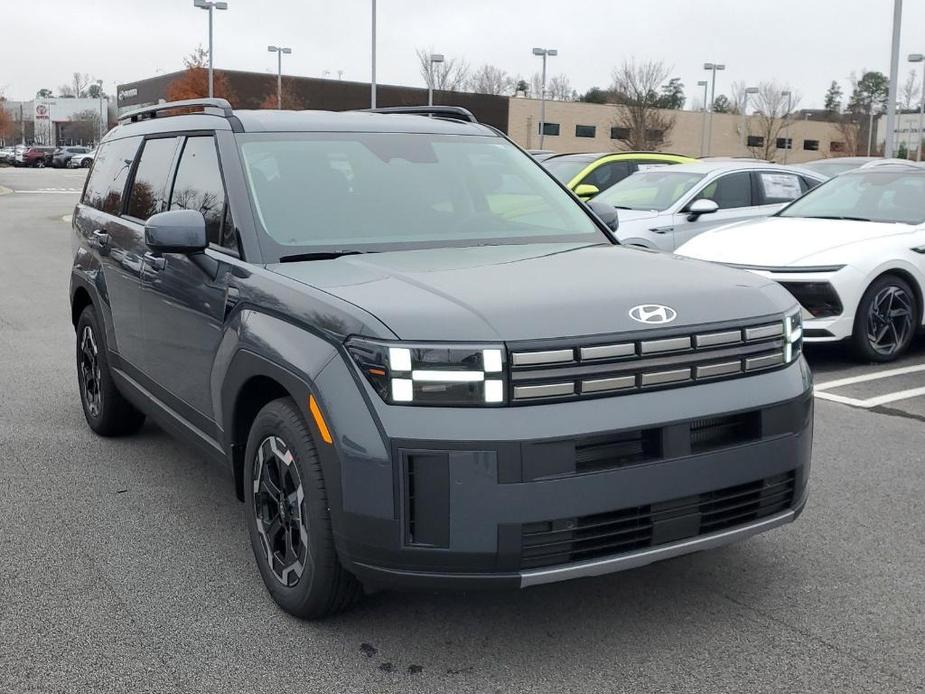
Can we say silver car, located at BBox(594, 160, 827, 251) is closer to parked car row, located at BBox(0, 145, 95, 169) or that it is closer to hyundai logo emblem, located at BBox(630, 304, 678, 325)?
hyundai logo emblem, located at BBox(630, 304, 678, 325)

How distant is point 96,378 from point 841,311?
5.42 metres

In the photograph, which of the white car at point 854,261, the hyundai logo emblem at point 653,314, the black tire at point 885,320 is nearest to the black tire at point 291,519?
the hyundai logo emblem at point 653,314

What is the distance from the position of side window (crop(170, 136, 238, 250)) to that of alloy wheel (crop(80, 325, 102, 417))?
155cm

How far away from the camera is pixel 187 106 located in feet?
16.9

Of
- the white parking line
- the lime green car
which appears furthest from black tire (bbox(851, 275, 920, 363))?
the lime green car

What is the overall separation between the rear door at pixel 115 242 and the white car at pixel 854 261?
4.82 meters

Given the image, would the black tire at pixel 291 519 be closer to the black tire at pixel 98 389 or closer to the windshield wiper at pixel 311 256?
the windshield wiper at pixel 311 256

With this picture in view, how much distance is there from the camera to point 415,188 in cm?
462

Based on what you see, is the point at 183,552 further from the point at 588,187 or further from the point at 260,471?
the point at 588,187

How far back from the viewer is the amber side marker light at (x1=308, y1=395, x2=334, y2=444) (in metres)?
3.21

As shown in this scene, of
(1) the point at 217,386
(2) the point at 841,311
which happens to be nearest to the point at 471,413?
(1) the point at 217,386

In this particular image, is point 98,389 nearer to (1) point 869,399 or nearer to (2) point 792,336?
(2) point 792,336

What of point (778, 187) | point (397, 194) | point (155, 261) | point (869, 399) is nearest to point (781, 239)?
point (869, 399)

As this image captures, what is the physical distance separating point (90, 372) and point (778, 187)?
362 inches
